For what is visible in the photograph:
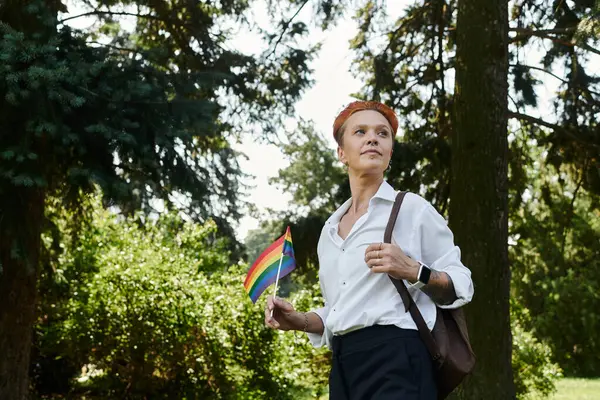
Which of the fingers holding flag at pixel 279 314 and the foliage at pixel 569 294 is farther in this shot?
the foliage at pixel 569 294

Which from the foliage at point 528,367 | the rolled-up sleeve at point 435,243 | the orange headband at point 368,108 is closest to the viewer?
the rolled-up sleeve at point 435,243

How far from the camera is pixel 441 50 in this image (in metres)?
10.1

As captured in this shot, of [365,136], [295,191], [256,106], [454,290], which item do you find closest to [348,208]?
[365,136]

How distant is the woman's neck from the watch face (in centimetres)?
42

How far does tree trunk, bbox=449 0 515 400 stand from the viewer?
287 inches

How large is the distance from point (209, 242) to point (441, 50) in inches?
232

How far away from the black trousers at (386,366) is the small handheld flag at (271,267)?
14.1 inches

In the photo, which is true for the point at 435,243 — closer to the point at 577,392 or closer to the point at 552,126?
the point at 552,126

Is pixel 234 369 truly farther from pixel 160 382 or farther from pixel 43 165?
pixel 43 165

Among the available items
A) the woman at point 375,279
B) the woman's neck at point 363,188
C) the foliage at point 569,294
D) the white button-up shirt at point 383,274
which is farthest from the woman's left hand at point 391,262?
the foliage at point 569,294

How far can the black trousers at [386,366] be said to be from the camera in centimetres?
243

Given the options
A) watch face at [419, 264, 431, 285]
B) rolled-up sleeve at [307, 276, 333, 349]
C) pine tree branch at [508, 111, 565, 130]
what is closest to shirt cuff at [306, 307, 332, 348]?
rolled-up sleeve at [307, 276, 333, 349]

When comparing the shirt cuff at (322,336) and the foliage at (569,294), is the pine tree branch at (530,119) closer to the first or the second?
the shirt cuff at (322,336)

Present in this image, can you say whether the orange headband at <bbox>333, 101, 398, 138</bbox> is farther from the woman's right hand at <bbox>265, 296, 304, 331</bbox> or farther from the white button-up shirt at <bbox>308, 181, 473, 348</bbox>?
the woman's right hand at <bbox>265, 296, 304, 331</bbox>
